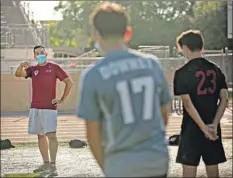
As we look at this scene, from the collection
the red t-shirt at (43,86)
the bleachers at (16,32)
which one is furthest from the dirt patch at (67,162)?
the bleachers at (16,32)

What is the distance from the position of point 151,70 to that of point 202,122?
90.5 inches

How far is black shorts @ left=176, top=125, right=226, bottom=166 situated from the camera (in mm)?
6531

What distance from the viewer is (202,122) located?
250 inches

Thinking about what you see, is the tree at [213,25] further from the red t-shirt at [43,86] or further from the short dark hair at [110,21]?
the short dark hair at [110,21]

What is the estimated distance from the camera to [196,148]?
258 inches

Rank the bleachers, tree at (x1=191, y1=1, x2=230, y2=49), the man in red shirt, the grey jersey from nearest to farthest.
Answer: the grey jersey, the man in red shirt, the bleachers, tree at (x1=191, y1=1, x2=230, y2=49)

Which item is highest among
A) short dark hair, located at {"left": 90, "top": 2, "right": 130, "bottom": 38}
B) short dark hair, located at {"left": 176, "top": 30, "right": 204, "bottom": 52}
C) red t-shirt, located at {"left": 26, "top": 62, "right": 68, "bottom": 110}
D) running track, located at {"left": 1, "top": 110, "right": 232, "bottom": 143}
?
short dark hair, located at {"left": 90, "top": 2, "right": 130, "bottom": 38}

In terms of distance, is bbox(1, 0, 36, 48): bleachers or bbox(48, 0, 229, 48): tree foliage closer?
bbox(1, 0, 36, 48): bleachers

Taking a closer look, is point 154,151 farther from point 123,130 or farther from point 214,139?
point 214,139

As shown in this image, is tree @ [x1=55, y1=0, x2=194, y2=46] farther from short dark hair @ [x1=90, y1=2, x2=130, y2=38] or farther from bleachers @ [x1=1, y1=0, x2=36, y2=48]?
short dark hair @ [x1=90, y1=2, x2=130, y2=38]

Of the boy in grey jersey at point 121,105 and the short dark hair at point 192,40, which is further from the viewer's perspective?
the short dark hair at point 192,40

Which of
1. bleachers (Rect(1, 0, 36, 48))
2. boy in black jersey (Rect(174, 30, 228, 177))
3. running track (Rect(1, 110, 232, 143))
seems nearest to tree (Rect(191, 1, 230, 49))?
bleachers (Rect(1, 0, 36, 48))

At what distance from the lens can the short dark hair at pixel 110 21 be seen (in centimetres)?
409

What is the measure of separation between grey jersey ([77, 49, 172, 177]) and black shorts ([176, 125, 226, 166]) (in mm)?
2413
